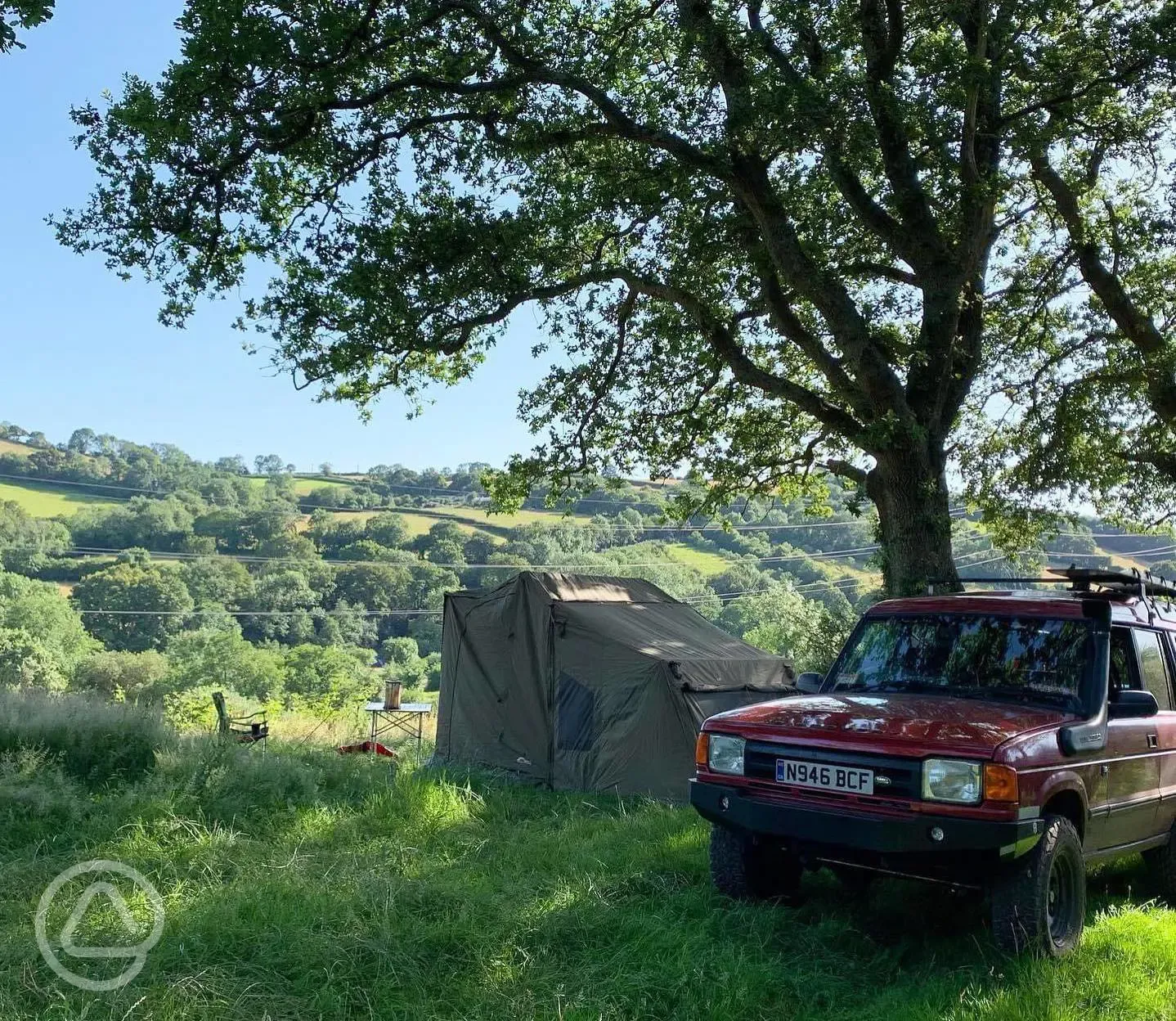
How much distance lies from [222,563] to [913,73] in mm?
89100

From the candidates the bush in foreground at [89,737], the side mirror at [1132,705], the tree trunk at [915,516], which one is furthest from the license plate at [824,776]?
the tree trunk at [915,516]

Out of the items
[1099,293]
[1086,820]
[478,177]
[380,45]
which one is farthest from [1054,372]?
[1086,820]

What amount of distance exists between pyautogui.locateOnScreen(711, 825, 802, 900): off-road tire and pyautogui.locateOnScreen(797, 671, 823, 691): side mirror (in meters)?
1.04

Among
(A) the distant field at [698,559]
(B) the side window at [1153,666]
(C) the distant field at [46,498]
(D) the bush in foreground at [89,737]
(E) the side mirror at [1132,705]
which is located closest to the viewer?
(E) the side mirror at [1132,705]

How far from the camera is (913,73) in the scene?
12055mm

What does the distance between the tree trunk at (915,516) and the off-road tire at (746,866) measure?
6.51 metres

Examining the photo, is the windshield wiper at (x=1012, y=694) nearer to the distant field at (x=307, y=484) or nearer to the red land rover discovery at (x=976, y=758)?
the red land rover discovery at (x=976, y=758)

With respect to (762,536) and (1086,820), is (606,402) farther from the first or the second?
(762,536)

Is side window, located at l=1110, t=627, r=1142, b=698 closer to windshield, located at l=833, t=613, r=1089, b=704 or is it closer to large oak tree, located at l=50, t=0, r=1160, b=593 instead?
windshield, located at l=833, t=613, r=1089, b=704

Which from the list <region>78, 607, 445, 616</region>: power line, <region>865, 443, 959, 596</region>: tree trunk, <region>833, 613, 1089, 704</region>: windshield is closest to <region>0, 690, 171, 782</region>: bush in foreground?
<region>833, 613, 1089, 704</region>: windshield

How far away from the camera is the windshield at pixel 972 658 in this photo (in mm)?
5777

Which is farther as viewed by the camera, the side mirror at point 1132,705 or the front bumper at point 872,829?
the side mirror at point 1132,705

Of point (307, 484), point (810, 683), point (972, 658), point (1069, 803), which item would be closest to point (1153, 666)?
point (972, 658)

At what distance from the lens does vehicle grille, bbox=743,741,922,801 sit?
190 inches
